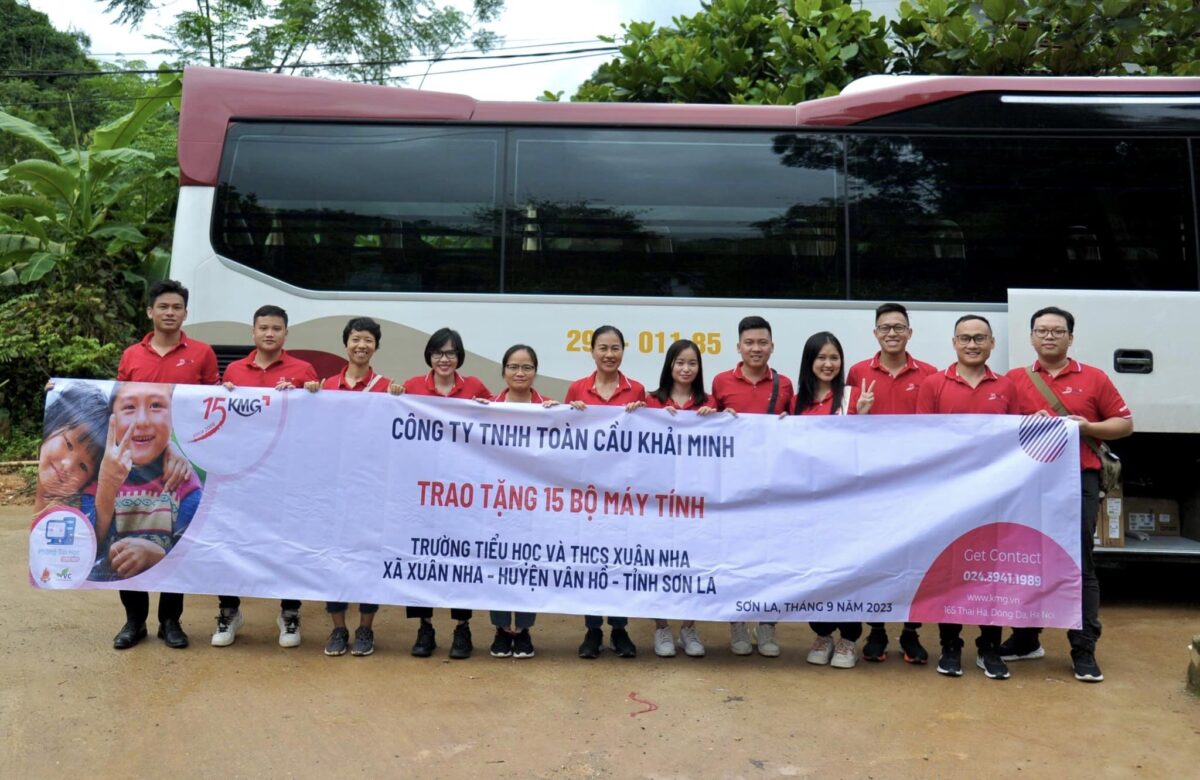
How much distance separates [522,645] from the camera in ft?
16.9

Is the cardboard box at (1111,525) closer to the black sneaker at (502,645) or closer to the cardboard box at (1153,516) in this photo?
the cardboard box at (1153,516)

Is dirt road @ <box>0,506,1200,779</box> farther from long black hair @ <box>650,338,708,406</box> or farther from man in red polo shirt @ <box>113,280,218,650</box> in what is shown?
long black hair @ <box>650,338,708,406</box>

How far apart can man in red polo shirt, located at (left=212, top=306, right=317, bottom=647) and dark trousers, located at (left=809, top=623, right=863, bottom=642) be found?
262 cm

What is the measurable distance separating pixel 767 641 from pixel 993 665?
106 cm

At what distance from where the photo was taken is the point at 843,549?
16.3ft

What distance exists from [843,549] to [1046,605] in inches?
37.3

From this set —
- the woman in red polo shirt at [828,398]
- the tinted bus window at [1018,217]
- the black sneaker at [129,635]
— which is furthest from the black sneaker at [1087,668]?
the black sneaker at [129,635]

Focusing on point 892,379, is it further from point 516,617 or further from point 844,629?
point 516,617

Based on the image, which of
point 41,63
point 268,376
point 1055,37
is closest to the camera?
point 268,376

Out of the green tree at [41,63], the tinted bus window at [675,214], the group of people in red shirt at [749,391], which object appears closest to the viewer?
the group of people in red shirt at [749,391]

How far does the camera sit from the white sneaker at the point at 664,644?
203 inches

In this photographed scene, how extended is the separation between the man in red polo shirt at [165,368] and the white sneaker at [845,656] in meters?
3.22

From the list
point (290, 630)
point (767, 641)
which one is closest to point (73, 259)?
point (290, 630)

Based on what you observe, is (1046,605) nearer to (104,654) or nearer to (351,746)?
(351,746)
